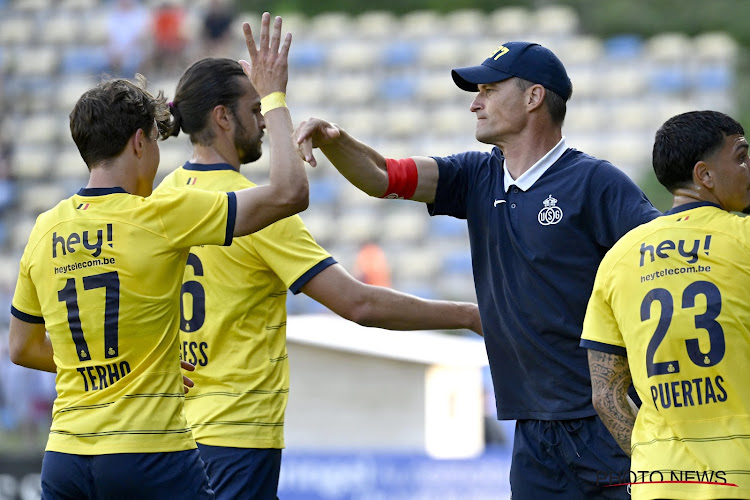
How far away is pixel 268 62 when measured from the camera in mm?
3750

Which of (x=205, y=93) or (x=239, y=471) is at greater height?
(x=205, y=93)

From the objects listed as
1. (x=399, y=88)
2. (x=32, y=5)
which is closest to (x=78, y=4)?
(x=32, y=5)

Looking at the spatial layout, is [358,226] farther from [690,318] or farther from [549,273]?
[690,318]

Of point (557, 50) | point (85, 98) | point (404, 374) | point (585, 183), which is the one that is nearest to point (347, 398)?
point (404, 374)

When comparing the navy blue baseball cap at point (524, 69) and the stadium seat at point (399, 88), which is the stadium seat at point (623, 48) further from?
the navy blue baseball cap at point (524, 69)

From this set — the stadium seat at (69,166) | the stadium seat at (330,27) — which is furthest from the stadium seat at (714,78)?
the stadium seat at (69,166)

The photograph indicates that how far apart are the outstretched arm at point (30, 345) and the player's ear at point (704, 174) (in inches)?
92.9

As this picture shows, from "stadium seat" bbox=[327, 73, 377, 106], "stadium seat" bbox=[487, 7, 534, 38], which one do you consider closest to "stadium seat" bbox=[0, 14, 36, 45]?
"stadium seat" bbox=[327, 73, 377, 106]

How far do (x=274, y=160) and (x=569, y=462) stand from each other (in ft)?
5.37

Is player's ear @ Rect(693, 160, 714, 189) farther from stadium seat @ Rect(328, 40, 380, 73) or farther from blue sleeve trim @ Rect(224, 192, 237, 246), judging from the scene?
stadium seat @ Rect(328, 40, 380, 73)

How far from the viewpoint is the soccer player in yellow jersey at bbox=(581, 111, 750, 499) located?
3.15 meters

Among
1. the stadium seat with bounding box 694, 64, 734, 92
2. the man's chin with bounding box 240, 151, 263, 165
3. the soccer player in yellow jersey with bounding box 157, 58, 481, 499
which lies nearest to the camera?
the soccer player in yellow jersey with bounding box 157, 58, 481, 499

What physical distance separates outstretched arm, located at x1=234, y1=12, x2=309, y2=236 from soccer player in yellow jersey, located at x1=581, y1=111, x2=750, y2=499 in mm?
1085

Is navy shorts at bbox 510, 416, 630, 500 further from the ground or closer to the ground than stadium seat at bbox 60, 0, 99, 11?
closer to the ground
